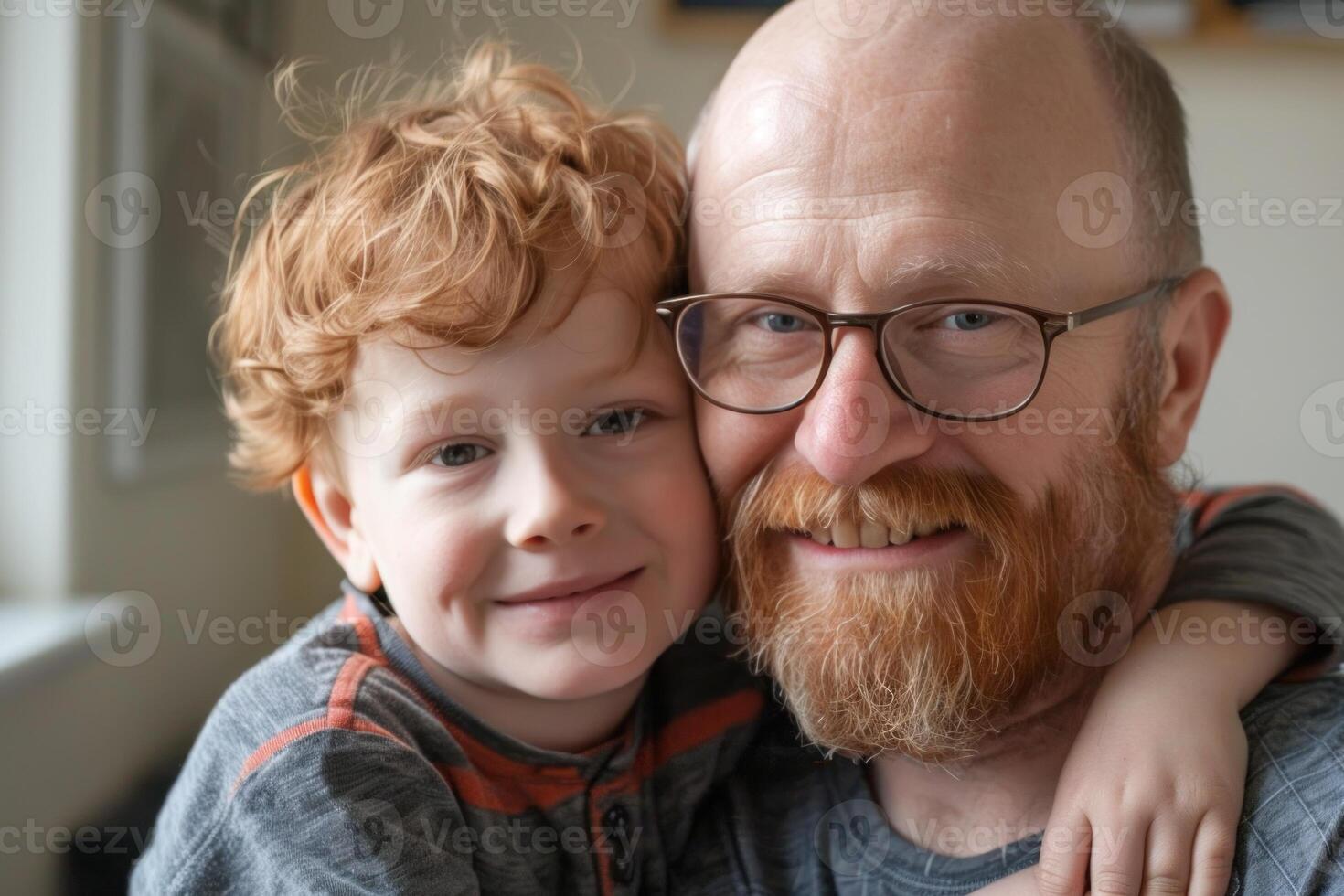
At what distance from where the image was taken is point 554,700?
128 cm

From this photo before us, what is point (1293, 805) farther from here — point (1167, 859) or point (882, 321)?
point (882, 321)

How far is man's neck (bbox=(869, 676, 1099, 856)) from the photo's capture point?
48.5 inches

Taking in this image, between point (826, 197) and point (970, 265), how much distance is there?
0.53 feet

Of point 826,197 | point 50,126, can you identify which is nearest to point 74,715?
point 50,126

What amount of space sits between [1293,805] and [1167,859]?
0.45ft

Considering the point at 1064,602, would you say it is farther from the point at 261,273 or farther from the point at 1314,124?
the point at 1314,124

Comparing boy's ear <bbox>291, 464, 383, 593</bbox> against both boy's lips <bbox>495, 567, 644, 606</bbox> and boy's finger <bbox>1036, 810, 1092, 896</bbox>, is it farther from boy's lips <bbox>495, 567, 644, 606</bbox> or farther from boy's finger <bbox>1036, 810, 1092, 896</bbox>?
boy's finger <bbox>1036, 810, 1092, 896</bbox>

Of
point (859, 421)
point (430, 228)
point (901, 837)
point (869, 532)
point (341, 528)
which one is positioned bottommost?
point (901, 837)

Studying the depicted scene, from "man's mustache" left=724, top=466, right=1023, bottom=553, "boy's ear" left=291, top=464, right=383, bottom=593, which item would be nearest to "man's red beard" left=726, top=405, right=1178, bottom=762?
"man's mustache" left=724, top=466, right=1023, bottom=553

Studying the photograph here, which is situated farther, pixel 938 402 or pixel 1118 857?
pixel 938 402

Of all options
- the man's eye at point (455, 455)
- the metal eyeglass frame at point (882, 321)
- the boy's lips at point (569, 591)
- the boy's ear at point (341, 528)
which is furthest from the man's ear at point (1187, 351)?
the boy's ear at point (341, 528)

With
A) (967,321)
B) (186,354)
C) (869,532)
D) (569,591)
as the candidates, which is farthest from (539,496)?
(186,354)

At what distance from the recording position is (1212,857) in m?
0.99

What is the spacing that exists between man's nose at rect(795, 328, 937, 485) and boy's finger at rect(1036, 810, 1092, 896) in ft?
1.21
